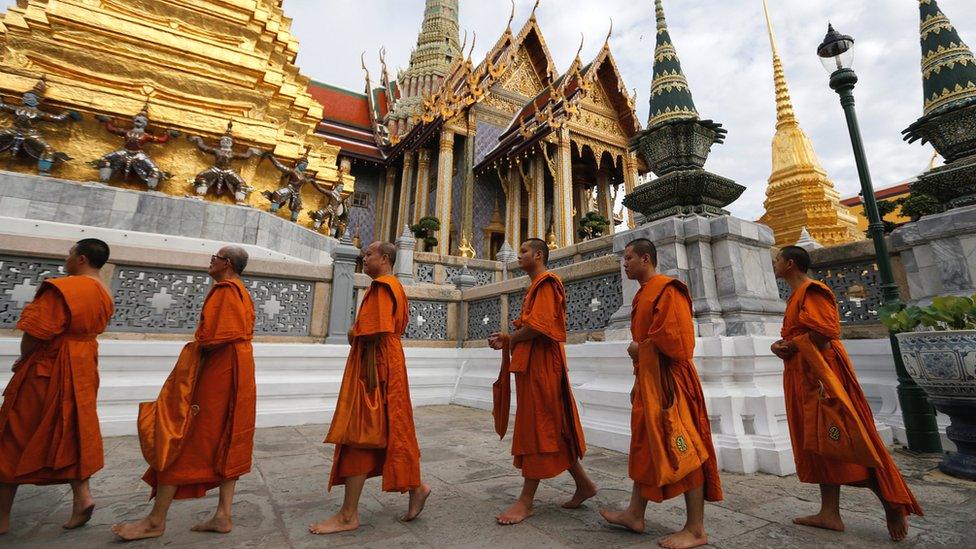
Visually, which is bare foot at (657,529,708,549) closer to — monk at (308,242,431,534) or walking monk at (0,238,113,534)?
monk at (308,242,431,534)

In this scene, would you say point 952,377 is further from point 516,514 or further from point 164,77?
point 164,77

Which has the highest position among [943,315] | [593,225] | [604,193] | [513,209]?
[604,193]

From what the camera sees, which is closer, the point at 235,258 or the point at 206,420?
the point at 206,420

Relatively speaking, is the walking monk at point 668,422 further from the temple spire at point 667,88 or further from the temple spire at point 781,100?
the temple spire at point 781,100

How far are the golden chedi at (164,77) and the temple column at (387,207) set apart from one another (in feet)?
27.4

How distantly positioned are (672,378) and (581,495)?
2.40 feet

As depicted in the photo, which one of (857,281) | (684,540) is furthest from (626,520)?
(857,281)

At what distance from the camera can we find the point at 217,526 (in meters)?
1.88

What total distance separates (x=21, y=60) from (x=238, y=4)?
3776mm

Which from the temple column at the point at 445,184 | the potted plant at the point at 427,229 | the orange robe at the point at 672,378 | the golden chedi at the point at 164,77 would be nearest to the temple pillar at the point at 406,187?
the temple column at the point at 445,184

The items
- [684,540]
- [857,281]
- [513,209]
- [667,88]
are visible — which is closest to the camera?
[684,540]

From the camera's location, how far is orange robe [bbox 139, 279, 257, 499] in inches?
74.6

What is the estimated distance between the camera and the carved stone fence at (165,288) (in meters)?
4.23

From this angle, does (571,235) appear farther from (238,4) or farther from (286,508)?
(286,508)
